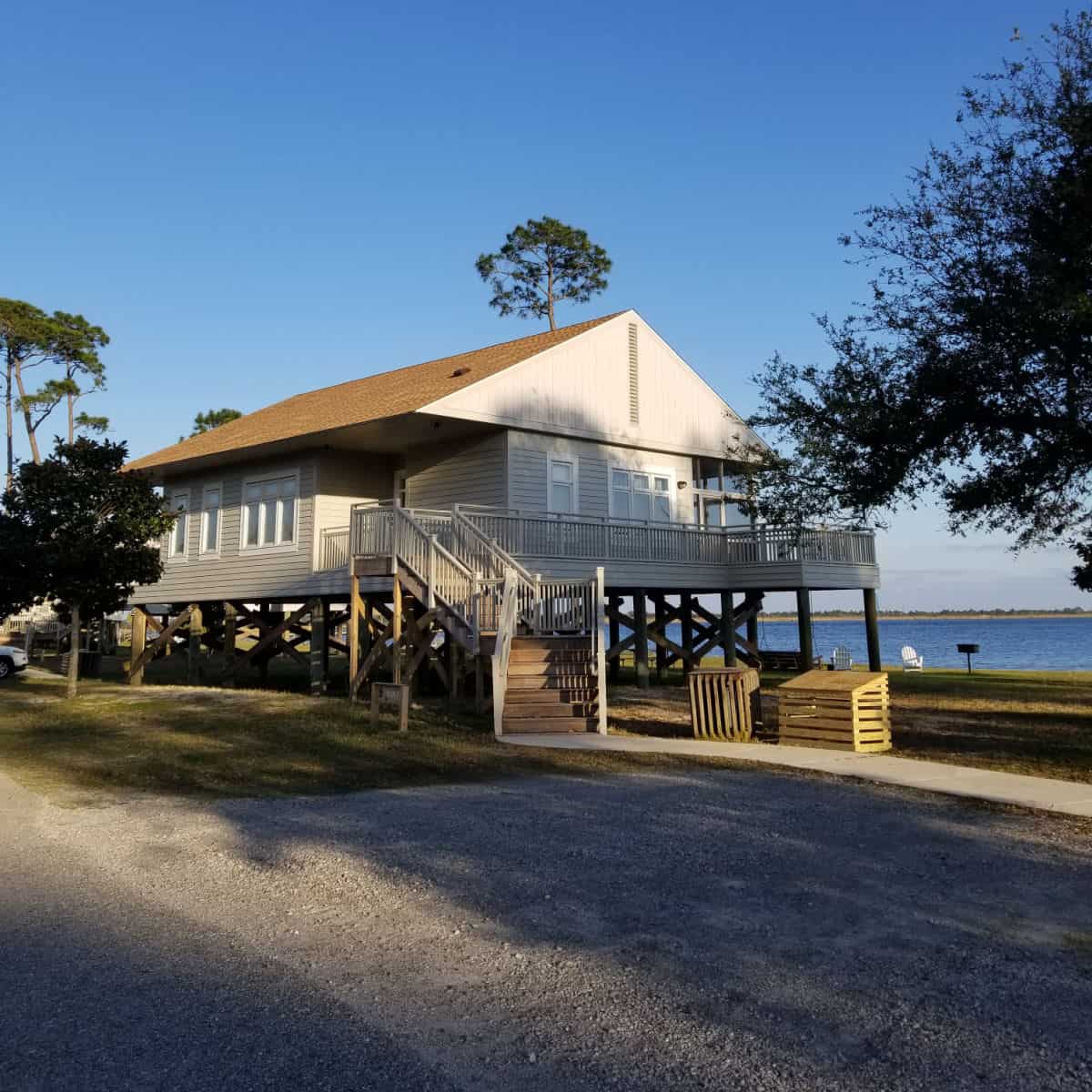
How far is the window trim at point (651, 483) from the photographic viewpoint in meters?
24.2

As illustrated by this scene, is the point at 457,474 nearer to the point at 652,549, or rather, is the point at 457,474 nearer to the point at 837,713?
the point at 652,549

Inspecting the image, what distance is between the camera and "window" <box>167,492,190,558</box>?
27.2 meters

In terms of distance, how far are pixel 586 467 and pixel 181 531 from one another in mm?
11347

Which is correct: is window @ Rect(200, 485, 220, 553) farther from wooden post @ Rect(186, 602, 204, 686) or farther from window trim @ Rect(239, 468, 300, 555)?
wooden post @ Rect(186, 602, 204, 686)

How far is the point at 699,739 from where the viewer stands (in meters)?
15.0

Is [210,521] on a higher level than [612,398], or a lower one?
lower

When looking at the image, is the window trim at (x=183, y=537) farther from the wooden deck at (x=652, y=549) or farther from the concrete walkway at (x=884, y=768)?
the concrete walkway at (x=884, y=768)

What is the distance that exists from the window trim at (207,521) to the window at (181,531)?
2.05 feet

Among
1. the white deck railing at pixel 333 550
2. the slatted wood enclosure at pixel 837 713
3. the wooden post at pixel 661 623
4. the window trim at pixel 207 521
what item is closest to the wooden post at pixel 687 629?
the wooden post at pixel 661 623

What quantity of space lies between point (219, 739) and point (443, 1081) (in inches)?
481

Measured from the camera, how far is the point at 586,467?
23.7m

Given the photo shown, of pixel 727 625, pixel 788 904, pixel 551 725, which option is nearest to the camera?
pixel 788 904

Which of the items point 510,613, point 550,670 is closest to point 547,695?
point 550,670

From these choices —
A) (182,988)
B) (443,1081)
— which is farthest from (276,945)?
(443,1081)
